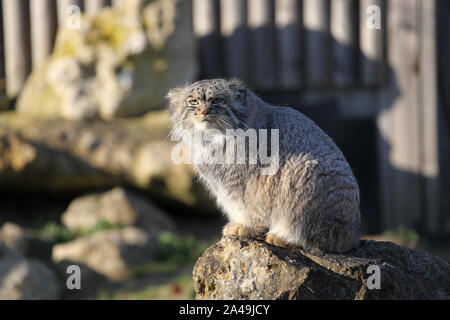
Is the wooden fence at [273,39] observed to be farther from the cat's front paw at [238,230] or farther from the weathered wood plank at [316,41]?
the cat's front paw at [238,230]

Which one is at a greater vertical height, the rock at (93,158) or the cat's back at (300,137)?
the cat's back at (300,137)

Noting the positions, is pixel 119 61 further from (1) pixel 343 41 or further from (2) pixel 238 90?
(2) pixel 238 90

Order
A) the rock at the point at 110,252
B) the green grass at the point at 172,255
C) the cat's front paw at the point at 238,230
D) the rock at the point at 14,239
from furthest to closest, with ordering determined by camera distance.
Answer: the green grass at the point at 172,255 < the rock at the point at 110,252 < the rock at the point at 14,239 < the cat's front paw at the point at 238,230

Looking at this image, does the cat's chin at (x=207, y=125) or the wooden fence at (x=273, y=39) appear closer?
the cat's chin at (x=207, y=125)

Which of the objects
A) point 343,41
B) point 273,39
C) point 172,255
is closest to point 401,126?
point 343,41

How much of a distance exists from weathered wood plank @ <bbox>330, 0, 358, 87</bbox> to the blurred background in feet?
0.08

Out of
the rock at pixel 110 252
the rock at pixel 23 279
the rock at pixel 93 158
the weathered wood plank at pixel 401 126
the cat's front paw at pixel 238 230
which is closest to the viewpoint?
the cat's front paw at pixel 238 230

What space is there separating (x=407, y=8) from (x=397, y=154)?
2608 millimetres

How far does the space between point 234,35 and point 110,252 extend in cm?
449

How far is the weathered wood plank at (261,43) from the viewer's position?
407 inches

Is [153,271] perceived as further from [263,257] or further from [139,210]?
[263,257]

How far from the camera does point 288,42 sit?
10.4 m

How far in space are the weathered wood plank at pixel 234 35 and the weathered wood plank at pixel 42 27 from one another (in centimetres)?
315

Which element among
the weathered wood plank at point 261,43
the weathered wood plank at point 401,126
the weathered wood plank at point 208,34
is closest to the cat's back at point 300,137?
the weathered wood plank at point 261,43
